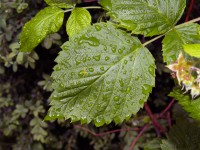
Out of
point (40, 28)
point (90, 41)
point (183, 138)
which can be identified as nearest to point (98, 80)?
point (90, 41)

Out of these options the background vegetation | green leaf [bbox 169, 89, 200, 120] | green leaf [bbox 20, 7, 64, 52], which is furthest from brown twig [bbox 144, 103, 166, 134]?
green leaf [bbox 20, 7, 64, 52]

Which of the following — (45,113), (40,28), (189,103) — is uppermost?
(40,28)

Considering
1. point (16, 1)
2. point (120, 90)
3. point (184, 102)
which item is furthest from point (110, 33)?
point (16, 1)

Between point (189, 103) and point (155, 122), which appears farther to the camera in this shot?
point (155, 122)

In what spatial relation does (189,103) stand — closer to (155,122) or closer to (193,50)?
(193,50)

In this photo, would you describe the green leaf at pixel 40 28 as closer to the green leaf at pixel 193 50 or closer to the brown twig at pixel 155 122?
the green leaf at pixel 193 50

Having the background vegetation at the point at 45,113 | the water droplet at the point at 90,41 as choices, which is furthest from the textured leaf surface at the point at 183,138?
the water droplet at the point at 90,41

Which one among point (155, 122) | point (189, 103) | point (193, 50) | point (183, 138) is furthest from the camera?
point (155, 122)
